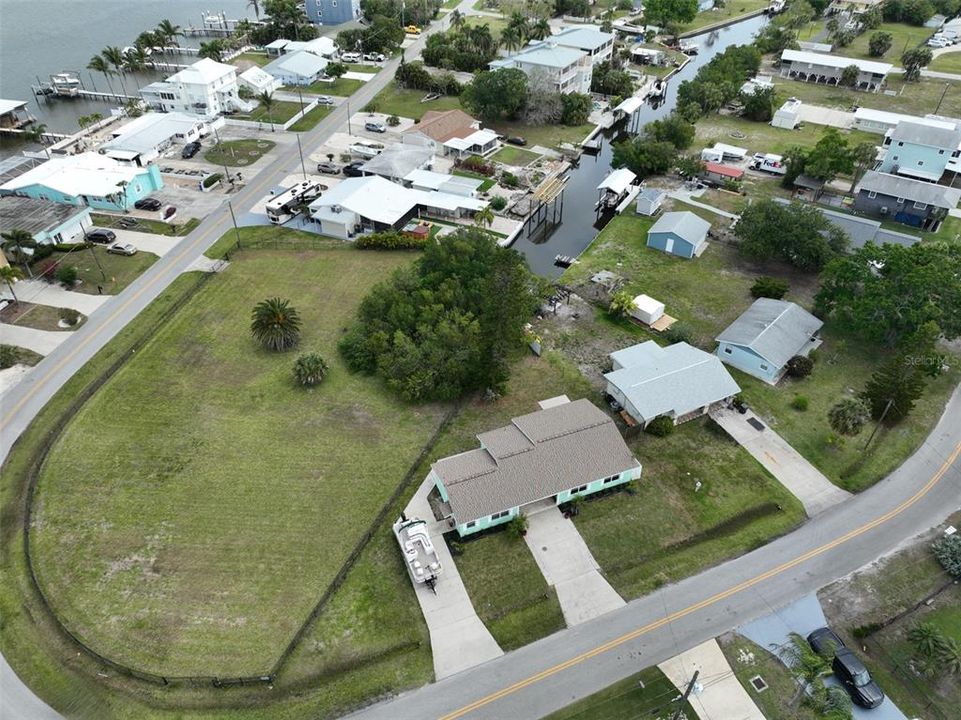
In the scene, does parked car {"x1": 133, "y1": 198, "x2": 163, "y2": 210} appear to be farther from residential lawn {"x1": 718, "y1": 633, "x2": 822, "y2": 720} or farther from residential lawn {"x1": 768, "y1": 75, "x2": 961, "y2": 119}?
residential lawn {"x1": 768, "y1": 75, "x2": 961, "y2": 119}

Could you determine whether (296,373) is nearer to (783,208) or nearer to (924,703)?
(924,703)

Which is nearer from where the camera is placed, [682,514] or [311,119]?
[682,514]

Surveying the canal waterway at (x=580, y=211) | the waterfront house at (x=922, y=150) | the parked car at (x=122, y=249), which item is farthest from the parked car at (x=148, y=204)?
the waterfront house at (x=922, y=150)

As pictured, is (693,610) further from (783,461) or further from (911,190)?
(911,190)

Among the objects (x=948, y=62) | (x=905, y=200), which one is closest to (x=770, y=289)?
(x=905, y=200)

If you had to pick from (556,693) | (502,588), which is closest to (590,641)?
(556,693)

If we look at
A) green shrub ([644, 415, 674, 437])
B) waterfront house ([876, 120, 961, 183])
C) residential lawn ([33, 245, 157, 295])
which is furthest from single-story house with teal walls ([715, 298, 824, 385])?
residential lawn ([33, 245, 157, 295])

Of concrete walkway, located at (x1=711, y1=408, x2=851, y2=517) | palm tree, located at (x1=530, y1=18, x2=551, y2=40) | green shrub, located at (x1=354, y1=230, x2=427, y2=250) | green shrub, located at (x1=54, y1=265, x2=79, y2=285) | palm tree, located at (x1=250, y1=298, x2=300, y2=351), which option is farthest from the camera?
palm tree, located at (x1=530, y1=18, x2=551, y2=40)
